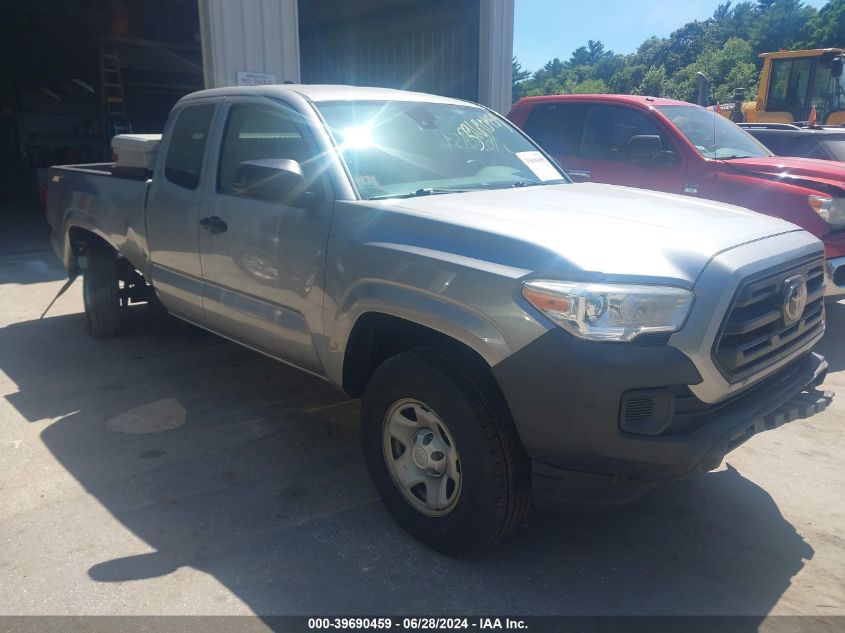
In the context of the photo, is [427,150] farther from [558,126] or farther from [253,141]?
[558,126]

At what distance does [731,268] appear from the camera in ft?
8.50

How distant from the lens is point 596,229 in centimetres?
280

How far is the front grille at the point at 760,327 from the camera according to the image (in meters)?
2.57

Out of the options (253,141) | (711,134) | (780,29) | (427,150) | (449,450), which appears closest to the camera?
(449,450)

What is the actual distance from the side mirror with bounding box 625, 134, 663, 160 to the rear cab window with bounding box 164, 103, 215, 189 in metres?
3.68

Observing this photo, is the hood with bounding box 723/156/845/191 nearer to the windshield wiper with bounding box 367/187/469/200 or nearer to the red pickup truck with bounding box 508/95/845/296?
the red pickup truck with bounding box 508/95/845/296

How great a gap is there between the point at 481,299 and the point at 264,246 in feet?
4.87

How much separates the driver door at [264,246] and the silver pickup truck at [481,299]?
13mm

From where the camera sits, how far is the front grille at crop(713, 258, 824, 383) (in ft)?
8.44

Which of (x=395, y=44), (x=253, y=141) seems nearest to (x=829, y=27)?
(x=395, y=44)

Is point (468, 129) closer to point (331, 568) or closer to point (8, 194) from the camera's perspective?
point (331, 568)

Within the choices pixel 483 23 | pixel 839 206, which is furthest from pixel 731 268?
pixel 483 23

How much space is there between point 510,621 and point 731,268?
5.02 ft

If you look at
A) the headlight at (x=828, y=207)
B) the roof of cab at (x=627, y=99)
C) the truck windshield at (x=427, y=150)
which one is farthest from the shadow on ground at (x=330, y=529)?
the roof of cab at (x=627, y=99)
